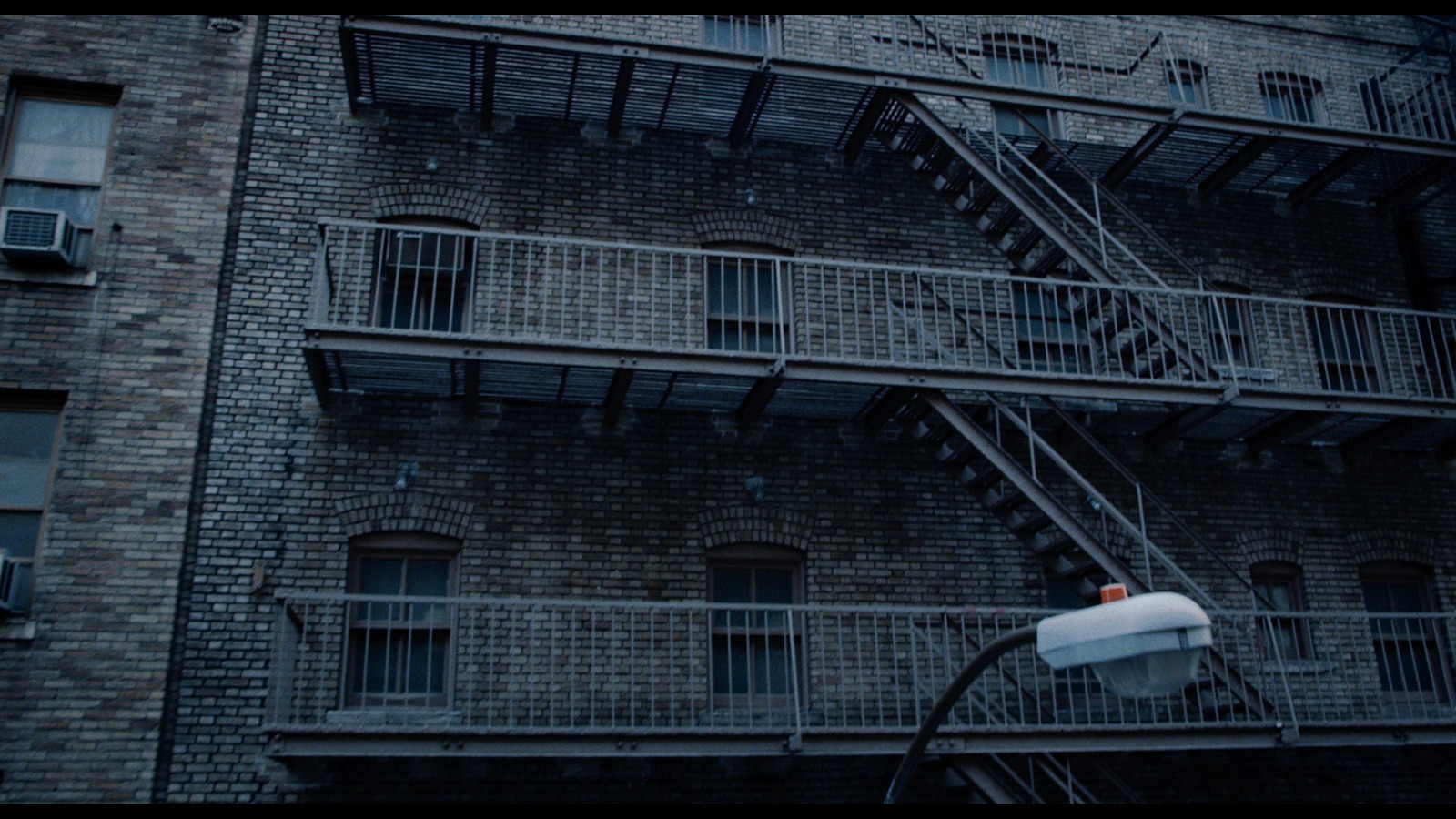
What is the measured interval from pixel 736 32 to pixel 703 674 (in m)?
7.09

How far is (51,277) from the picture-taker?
1069cm

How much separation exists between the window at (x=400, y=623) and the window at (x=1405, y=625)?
9189mm

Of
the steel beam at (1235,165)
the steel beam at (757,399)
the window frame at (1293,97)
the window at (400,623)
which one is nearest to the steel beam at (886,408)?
the steel beam at (757,399)

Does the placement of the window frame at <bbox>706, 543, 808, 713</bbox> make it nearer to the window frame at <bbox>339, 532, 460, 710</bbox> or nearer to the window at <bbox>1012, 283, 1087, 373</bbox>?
the window frame at <bbox>339, 532, 460, 710</bbox>

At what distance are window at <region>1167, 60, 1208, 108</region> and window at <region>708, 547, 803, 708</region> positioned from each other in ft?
25.4

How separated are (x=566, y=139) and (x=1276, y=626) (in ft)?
28.7

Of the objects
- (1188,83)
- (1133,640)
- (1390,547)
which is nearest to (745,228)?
(1188,83)

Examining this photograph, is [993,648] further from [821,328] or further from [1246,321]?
[1246,321]

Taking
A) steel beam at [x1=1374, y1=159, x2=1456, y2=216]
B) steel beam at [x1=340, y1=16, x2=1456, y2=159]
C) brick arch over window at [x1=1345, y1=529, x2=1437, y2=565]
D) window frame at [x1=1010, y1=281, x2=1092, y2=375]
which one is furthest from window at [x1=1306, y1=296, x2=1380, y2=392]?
window frame at [x1=1010, y1=281, x2=1092, y2=375]

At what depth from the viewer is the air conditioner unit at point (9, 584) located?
9602 millimetres

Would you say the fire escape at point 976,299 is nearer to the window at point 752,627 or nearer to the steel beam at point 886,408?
the steel beam at point 886,408

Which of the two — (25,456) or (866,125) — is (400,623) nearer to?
(25,456)

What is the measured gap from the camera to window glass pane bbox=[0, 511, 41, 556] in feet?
33.2

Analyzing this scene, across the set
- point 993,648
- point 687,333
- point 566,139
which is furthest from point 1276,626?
point 566,139
